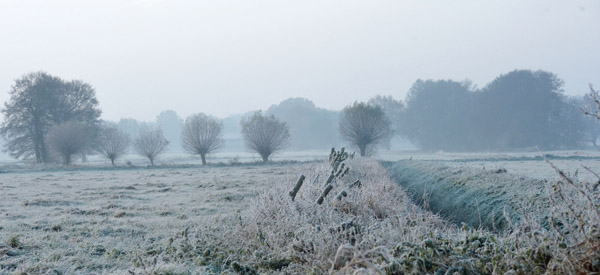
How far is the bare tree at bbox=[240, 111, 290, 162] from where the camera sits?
149 feet

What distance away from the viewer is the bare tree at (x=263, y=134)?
149 ft

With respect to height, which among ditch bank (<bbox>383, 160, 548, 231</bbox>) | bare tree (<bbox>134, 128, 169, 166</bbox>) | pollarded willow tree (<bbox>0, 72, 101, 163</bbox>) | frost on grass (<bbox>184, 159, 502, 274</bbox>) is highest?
pollarded willow tree (<bbox>0, 72, 101, 163</bbox>)

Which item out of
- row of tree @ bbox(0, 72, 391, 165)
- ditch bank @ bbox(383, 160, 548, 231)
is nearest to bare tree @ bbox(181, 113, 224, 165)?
row of tree @ bbox(0, 72, 391, 165)

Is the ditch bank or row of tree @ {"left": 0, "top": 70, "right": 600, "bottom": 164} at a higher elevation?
row of tree @ {"left": 0, "top": 70, "right": 600, "bottom": 164}

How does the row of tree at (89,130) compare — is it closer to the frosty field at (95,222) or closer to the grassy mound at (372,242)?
the frosty field at (95,222)

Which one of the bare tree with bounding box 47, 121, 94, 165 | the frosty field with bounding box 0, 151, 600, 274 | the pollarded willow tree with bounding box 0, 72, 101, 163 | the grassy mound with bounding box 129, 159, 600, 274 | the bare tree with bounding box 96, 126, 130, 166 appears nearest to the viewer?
the grassy mound with bounding box 129, 159, 600, 274

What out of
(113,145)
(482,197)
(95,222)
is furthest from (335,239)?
(113,145)

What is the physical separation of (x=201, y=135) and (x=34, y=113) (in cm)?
1966

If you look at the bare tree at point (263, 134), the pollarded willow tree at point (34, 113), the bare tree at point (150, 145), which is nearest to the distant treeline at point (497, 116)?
the bare tree at point (263, 134)

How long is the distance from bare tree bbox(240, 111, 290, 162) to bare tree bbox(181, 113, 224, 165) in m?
2.91

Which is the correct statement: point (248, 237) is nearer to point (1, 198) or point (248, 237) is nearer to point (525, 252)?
point (525, 252)

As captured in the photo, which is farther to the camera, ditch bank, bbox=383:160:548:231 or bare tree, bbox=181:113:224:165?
bare tree, bbox=181:113:224:165

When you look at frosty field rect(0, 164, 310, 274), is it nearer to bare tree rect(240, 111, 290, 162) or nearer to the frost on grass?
the frost on grass

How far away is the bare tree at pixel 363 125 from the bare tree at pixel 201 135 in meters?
13.9
